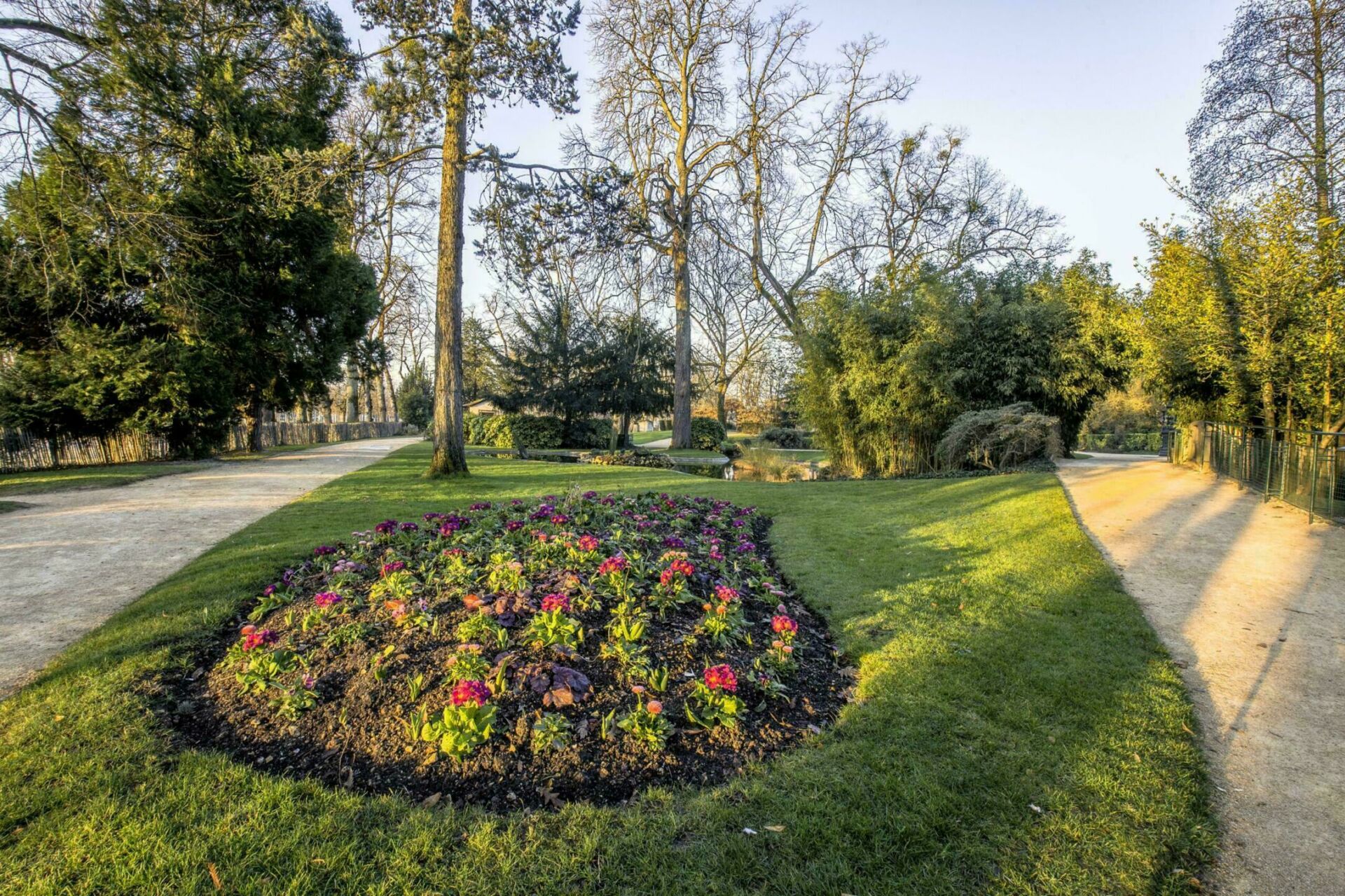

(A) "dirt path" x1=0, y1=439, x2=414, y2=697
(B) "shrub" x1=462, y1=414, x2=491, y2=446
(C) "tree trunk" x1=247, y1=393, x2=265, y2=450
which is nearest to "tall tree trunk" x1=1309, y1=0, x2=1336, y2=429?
(A) "dirt path" x1=0, y1=439, x2=414, y2=697

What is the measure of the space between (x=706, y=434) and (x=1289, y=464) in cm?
1734

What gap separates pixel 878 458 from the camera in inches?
543

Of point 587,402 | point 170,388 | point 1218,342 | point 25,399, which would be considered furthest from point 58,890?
point 587,402

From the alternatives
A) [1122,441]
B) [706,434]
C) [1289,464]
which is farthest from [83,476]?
[1122,441]

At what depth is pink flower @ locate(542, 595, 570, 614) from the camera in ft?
10.3

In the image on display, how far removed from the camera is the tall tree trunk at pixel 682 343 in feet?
62.6

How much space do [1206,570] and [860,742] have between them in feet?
14.5

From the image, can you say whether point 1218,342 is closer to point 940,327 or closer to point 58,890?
point 940,327

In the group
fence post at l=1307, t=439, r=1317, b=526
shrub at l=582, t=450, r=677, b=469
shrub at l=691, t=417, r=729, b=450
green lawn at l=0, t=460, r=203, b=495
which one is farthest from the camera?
shrub at l=691, t=417, r=729, b=450

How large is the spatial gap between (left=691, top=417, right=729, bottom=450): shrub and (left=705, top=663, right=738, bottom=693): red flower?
19969 millimetres

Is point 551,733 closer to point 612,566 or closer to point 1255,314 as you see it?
point 612,566

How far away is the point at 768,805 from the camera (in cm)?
214

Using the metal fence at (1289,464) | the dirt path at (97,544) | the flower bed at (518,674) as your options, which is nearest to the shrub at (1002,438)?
the metal fence at (1289,464)

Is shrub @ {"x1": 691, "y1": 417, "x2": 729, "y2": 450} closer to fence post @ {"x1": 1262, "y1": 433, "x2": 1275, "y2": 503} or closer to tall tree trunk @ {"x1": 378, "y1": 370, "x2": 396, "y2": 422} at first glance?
fence post @ {"x1": 1262, "y1": 433, "x2": 1275, "y2": 503}
